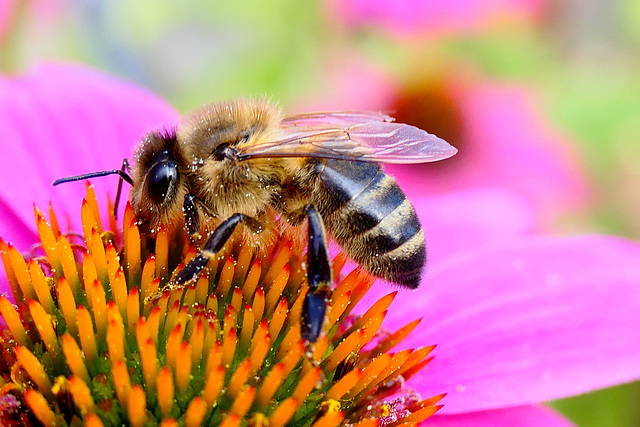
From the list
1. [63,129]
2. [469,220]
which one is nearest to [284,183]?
[63,129]

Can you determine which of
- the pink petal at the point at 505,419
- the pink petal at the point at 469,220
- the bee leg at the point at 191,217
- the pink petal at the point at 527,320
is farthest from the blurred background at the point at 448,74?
the bee leg at the point at 191,217

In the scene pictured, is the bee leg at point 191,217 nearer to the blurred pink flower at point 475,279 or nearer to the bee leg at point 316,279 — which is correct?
the bee leg at point 316,279

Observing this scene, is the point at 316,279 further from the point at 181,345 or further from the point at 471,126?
the point at 471,126

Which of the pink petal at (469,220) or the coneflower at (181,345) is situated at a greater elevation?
the pink petal at (469,220)

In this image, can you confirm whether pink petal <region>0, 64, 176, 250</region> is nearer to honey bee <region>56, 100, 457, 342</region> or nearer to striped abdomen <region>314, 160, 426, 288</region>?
honey bee <region>56, 100, 457, 342</region>

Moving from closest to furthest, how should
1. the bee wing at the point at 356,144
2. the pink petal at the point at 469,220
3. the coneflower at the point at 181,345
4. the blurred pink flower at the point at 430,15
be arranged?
the coneflower at the point at 181,345 → the bee wing at the point at 356,144 → the pink petal at the point at 469,220 → the blurred pink flower at the point at 430,15

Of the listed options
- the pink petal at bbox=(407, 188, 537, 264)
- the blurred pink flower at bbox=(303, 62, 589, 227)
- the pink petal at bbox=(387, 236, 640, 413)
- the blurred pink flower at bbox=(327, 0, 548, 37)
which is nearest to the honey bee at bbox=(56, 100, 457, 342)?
the pink petal at bbox=(387, 236, 640, 413)
